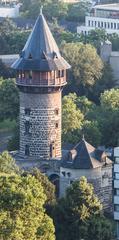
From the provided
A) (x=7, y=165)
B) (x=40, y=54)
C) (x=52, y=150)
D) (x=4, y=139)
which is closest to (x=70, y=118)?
(x=4, y=139)

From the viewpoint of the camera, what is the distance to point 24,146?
66.2 meters

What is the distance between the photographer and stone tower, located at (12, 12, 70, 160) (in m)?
64.9

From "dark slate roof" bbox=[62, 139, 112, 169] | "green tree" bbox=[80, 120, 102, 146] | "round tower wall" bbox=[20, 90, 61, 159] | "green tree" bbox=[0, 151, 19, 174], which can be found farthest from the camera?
"green tree" bbox=[80, 120, 102, 146]

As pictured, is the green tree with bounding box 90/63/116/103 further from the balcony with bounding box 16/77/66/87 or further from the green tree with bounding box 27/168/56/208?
the green tree with bounding box 27/168/56/208

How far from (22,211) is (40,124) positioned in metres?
12.1

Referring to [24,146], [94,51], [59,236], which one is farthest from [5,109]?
[59,236]

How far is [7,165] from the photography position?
202 ft

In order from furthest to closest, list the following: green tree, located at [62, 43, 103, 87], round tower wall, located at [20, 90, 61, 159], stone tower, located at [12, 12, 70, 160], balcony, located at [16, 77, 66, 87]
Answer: green tree, located at [62, 43, 103, 87] → round tower wall, located at [20, 90, 61, 159] → stone tower, located at [12, 12, 70, 160] → balcony, located at [16, 77, 66, 87]

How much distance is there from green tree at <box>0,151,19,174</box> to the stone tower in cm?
376

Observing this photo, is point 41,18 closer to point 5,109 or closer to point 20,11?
point 5,109

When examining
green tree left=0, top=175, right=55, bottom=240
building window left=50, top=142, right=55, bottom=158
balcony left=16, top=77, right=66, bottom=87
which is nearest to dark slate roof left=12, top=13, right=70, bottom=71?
balcony left=16, top=77, right=66, bottom=87

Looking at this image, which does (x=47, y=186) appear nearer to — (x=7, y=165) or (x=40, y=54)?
(x=7, y=165)

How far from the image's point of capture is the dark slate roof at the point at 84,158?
6294 cm

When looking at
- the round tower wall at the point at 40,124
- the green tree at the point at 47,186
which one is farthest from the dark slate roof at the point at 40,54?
the green tree at the point at 47,186
